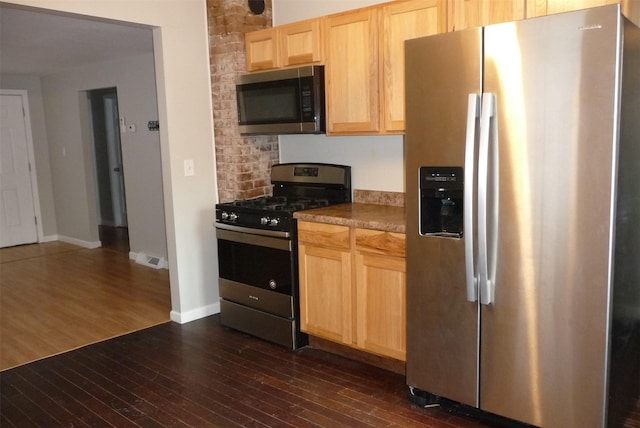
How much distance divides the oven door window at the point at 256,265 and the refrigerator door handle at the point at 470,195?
1.35m

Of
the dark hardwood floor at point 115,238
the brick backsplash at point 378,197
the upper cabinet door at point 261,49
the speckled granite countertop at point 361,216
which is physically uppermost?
the upper cabinet door at point 261,49

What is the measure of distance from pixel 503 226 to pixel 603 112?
0.58m

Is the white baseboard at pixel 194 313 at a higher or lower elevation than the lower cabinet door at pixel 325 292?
lower

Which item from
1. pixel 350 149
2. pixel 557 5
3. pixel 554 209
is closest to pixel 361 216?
pixel 350 149

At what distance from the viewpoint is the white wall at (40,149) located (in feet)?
23.4

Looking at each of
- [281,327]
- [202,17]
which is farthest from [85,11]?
[281,327]

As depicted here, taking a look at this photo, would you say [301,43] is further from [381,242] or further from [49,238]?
[49,238]

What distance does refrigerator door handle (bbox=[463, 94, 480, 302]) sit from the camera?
2238mm

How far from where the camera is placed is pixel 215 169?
163 inches

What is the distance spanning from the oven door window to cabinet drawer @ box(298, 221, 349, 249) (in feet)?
0.61

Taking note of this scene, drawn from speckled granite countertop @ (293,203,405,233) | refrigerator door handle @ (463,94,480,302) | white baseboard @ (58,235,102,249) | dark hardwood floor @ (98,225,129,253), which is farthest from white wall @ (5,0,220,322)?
white baseboard @ (58,235,102,249)

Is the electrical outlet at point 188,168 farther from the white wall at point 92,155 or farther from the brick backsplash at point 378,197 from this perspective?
the white wall at point 92,155

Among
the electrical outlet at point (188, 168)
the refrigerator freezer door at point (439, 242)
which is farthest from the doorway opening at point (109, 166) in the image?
the refrigerator freezer door at point (439, 242)

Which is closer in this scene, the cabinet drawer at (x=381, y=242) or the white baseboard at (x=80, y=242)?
the cabinet drawer at (x=381, y=242)
